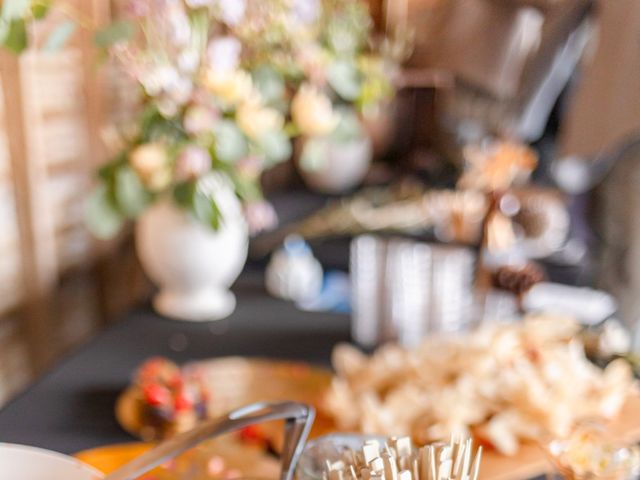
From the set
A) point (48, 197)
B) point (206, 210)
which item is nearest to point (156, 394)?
point (206, 210)

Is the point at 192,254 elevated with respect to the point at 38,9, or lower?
lower

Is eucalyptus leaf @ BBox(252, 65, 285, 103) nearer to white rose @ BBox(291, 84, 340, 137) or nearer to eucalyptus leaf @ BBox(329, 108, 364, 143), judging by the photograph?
white rose @ BBox(291, 84, 340, 137)

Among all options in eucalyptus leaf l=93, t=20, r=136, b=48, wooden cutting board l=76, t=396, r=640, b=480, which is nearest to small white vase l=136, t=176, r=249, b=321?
eucalyptus leaf l=93, t=20, r=136, b=48

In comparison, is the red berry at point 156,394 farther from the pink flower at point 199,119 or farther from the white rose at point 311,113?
the white rose at point 311,113

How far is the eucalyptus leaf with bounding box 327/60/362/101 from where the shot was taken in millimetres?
1244

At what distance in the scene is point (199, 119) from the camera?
0.97 m

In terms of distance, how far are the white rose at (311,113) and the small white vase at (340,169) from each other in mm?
853

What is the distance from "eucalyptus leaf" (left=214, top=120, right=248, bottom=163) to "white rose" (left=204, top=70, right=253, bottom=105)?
1.5 inches

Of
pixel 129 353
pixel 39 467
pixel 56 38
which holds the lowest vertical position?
pixel 129 353

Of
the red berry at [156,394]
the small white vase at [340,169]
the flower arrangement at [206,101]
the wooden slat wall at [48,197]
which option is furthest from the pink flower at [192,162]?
the small white vase at [340,169]

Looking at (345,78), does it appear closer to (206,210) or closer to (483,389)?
(206,210)

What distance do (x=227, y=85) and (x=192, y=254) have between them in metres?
0.28

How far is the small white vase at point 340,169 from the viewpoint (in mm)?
2049

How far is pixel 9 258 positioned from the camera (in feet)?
4.24
